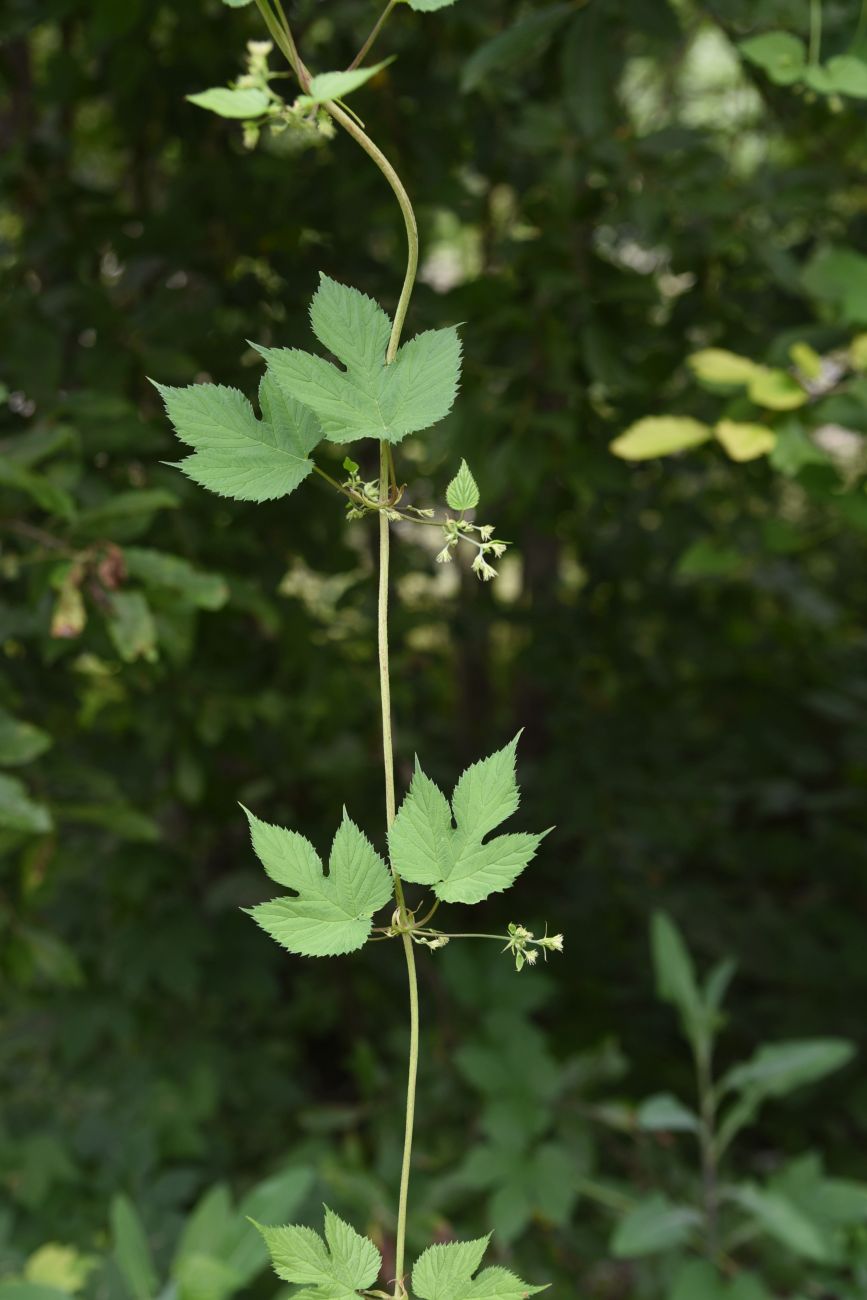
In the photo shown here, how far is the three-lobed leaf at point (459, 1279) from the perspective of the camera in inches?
14.2

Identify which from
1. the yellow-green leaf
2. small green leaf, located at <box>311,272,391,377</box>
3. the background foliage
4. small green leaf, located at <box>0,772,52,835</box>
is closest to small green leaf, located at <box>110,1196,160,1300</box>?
the background foliage

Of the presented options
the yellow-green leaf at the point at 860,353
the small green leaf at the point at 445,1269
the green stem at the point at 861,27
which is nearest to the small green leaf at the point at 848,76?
the green stem at the point at 861,27

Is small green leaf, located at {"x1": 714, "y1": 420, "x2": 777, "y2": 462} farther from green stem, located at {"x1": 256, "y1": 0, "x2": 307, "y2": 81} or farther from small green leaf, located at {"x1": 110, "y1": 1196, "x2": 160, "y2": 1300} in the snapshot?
small green leaf, located at {"x1": 110, "y1": 1196, "x2": 160, "y2": 1300}

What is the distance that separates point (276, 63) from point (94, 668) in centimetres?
96

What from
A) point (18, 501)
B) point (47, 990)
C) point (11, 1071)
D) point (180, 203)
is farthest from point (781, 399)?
point (11, 1071)

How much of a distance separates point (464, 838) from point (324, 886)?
5 centimetres

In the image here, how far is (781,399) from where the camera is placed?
922mm

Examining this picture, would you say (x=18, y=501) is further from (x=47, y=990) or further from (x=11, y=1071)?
(x=11, y=1071)

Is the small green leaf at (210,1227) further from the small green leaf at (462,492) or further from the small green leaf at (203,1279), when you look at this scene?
the small green leaf at (462,492)

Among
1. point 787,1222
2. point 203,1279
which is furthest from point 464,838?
point 787,1222

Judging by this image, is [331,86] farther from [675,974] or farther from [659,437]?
[675,974]

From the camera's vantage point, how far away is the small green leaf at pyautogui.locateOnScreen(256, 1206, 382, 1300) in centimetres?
35

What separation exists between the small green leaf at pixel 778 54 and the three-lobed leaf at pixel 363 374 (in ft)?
1.61

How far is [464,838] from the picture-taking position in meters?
0.37
